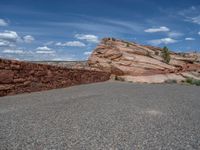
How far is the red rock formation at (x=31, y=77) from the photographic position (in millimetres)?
9758

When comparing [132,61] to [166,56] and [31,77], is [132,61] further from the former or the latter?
[31,77]

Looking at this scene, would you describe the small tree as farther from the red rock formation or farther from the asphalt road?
the asphalt road

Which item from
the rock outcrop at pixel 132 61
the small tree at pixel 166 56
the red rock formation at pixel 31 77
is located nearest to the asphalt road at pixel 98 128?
the red rock formation at pixel 31 77

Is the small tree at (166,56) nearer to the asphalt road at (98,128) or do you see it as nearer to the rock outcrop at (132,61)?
the rock outcrop at (132,61)

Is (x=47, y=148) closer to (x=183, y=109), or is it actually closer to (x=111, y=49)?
(x=183, y=109)

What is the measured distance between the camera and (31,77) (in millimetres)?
11156

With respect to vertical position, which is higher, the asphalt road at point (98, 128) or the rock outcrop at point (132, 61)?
the rock outcrop at point (132, 61)

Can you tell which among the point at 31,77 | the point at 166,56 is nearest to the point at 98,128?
the point at 31,77

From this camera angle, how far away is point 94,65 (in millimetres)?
24203

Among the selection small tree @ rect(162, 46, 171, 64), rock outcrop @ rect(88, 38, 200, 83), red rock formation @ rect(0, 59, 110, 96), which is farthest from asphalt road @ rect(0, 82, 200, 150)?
small tree @ rect(162, 46, 171, 64)

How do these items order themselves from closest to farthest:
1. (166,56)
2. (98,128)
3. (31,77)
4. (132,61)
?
(98,128) < (31,77) < (132,61) < (166,56)

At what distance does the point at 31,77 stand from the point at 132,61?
48.8 feet

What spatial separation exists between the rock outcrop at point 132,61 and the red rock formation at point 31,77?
27.8 feet

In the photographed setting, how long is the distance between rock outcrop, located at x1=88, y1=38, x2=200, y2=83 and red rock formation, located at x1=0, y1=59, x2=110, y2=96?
27.8ft
